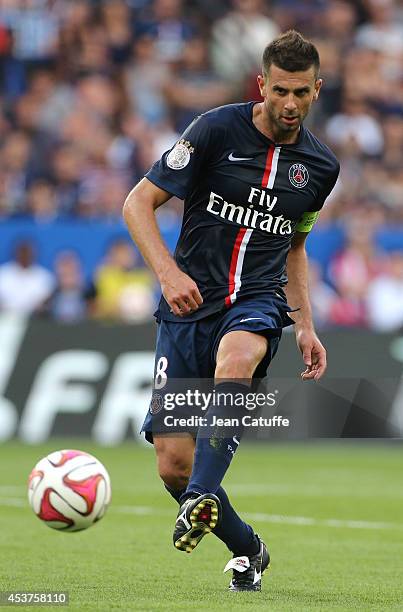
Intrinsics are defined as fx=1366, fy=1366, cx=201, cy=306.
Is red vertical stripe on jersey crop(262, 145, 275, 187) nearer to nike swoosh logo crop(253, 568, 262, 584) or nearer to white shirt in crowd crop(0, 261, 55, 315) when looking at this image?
nike swoosh logo crop(253, 568, 262, 584)

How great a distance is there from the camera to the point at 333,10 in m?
19.2

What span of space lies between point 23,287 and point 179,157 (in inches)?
384

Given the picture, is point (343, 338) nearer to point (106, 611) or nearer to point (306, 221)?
point (306, 221)

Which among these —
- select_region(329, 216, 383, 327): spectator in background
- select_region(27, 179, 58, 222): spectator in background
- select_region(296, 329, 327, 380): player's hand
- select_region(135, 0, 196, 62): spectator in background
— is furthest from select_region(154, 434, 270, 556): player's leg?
select_region(135, 0, 196, 62): spectator in background

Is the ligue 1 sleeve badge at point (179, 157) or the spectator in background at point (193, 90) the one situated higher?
the ligue 1 sleeve badge at point (179, 157)

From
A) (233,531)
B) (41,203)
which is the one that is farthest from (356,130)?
(233,531)

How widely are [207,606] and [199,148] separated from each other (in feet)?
6.54

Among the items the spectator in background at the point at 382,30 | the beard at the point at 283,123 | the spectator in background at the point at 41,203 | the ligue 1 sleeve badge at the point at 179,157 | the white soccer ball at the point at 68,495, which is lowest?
the spectator in background at the point at 41,203

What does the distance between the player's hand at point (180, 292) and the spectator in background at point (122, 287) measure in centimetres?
985

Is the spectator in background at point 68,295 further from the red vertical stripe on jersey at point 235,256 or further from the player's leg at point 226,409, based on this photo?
the player's leg at point 226,409

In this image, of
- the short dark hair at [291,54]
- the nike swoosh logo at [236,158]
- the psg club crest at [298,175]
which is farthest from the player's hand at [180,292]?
the short dark hair at [291,54]

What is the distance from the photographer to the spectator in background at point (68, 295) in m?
15.5

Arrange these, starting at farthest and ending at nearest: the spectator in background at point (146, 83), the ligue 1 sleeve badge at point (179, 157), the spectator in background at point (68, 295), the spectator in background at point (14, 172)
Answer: the spectator in background at point (146, 83) → the spectator in background at point (14, 172) → the spectator in background at point (68, 295) → the ligue 1 sleeve badge at point (179, 157)

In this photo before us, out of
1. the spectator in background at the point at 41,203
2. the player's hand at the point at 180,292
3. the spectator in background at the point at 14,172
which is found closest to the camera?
the player's hand at the point at 180,292
